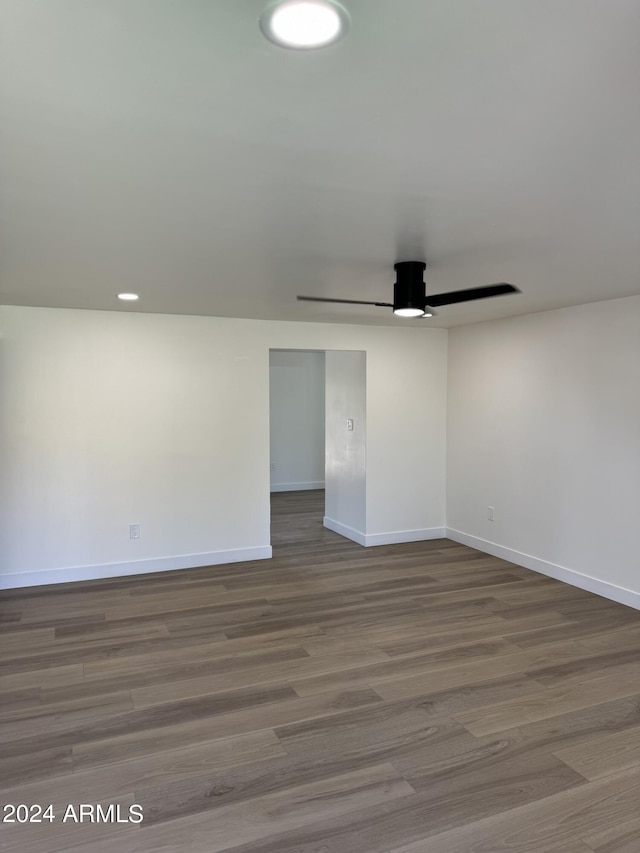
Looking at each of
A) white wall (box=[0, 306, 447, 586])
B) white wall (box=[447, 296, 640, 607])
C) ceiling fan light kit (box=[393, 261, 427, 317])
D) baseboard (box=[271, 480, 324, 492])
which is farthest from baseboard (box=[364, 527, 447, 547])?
baseboard (box=[271, 480, 324, 492])

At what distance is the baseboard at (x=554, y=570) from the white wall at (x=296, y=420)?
12.5 ft

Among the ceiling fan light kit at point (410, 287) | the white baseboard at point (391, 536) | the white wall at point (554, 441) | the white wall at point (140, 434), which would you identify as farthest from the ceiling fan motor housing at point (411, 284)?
the white baseboard at point (391, 536)

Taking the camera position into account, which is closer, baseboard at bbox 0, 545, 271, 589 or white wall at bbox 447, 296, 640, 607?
white wall at bbox 447, 296, 640, 607

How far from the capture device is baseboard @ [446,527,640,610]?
425cm

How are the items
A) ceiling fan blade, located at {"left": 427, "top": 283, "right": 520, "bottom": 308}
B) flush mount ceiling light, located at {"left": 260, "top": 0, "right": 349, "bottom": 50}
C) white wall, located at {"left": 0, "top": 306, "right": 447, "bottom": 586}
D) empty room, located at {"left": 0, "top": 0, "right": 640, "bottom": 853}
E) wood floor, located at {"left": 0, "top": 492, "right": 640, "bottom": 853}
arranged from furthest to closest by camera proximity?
white wall, located at {"left": 0, "top": 306, "right": 447, "bottom": 586} < ceiling fan blade, located at {"left": 427, "top": 283, "right": 520, "bottom": 308} < wood floor, located at {"left": 0, "top": 492, "right": 640, "bottom": 853} < empty room, located at {"left": 0, "top": 0, "right": 640, "bottom": 853} < flush mount ceiling light, located at {"left": 260, "top": 0, "right": 349, "bottom": 50}

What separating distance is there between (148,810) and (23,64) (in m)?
2.39

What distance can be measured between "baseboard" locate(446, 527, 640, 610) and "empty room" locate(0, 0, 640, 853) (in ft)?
0.11

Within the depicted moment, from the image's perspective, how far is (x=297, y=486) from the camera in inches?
378

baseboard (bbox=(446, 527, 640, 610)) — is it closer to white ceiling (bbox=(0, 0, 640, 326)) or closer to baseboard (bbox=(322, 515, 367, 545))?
baseboard (bbox=(322, 515, 367, 545))

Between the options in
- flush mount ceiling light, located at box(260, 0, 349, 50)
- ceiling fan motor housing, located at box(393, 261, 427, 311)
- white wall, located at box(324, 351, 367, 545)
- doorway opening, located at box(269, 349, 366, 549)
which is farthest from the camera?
doorway opening, located at box(269, 349, 366, 549)

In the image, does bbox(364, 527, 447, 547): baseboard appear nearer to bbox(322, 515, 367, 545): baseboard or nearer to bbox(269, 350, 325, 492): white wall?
bbox(322, 515, 367, 545): baseboard

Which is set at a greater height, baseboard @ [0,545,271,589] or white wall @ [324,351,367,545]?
white wall @ [324,351,367,545]

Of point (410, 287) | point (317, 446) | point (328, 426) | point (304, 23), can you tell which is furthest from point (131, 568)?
point (317, 446)

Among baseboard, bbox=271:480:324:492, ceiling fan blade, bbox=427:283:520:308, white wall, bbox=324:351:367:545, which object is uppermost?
ceiling fan blade, bbox=427:283:520:308
